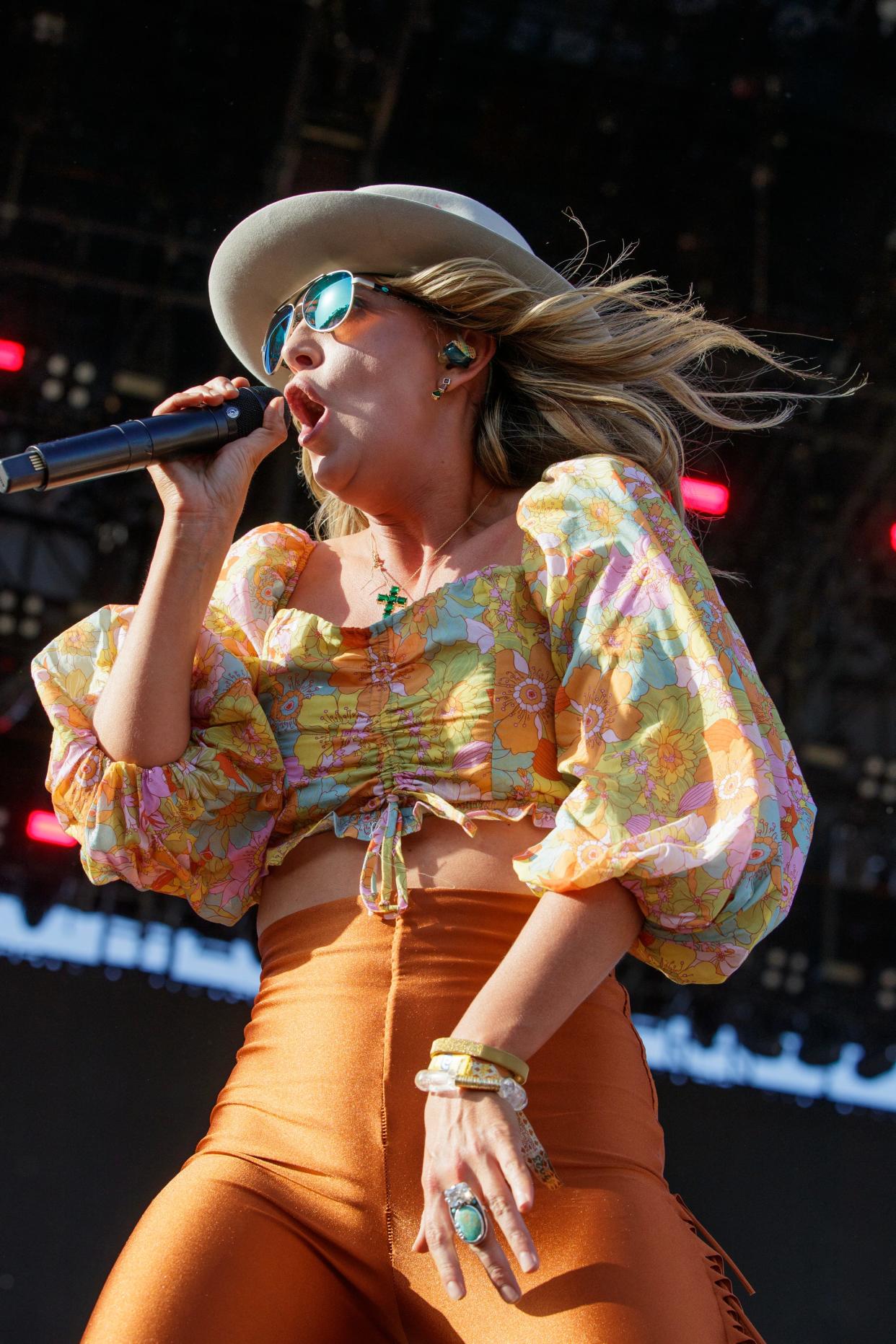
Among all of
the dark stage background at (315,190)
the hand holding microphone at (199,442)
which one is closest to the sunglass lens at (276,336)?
the hand holding microphone at (199,442)

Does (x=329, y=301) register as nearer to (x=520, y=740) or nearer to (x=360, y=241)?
(x=360, y=241)

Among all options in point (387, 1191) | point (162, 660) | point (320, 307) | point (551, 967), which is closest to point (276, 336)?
point (320, 307)

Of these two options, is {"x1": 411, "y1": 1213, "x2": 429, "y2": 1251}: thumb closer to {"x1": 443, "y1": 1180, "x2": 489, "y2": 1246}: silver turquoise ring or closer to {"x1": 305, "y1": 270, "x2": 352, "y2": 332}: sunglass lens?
{"x1": 443, "y1": 1180, "x2": 489, "y2": 1246}: silver turquoise ring

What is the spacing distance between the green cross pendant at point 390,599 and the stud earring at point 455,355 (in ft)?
0.99

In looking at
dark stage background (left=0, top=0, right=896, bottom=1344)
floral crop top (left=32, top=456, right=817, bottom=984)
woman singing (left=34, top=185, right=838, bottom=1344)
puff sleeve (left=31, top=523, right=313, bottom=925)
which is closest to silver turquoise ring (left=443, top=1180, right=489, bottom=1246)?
woman singing (left=34, top=185, right=838, bottom=1344)

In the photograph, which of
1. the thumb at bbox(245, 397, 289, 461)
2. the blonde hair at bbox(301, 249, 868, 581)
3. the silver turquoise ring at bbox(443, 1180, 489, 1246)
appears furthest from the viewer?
the blonde hair at bbox(301, 249, 868, 581)

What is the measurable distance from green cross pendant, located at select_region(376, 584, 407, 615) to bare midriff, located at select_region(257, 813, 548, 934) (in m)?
0.27

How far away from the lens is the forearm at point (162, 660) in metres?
1.53

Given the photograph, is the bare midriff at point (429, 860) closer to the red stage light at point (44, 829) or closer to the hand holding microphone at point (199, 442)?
the hand holding microphone at point (199, 442)

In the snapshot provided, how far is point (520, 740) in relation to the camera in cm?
149

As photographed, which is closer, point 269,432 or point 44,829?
point 269,432

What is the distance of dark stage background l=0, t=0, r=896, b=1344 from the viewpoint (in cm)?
286

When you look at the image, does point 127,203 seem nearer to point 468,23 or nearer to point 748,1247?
point 468,23

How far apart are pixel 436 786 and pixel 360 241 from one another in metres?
0.73
